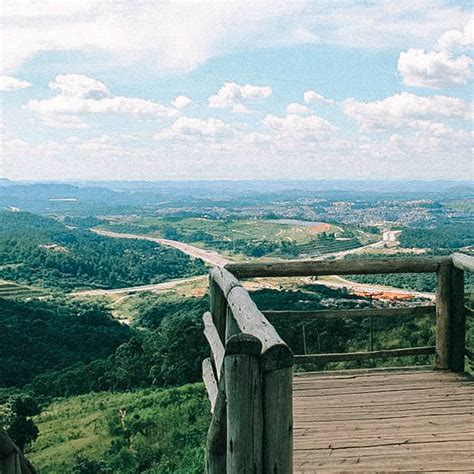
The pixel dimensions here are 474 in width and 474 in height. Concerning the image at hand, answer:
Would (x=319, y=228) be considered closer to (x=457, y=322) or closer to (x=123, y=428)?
(x=123, y=428)

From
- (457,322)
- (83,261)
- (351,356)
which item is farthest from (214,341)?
(83,261)

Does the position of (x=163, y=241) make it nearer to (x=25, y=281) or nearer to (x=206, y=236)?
(x=206, y=236)

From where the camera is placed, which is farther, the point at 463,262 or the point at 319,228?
the point at 319,228

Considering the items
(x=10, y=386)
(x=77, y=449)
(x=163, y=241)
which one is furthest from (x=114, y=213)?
(x=77, y=449)

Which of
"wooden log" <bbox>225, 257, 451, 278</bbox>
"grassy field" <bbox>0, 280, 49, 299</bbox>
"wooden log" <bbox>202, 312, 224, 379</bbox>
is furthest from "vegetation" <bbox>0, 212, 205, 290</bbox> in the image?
"wooden log" <bbox>202, 312, 224, 379</bbox>

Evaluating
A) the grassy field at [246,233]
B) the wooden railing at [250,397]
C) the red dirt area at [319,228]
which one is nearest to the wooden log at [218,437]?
the wooden railing at [250,397]

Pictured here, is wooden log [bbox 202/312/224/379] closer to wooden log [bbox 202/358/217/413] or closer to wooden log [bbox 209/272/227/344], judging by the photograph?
wooden log [bbox 209/272/227/344]

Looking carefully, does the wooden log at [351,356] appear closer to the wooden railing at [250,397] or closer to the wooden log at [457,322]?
the wooden log at [457,322]
